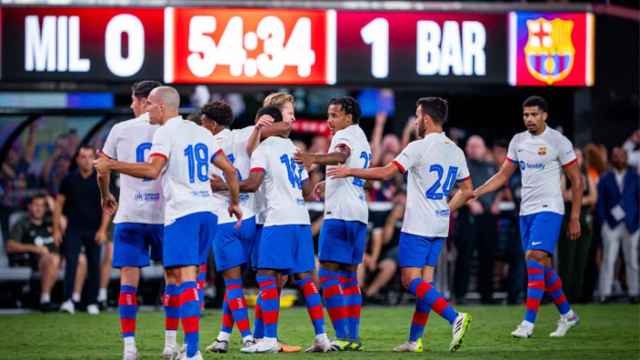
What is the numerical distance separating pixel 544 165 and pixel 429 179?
7.72ft

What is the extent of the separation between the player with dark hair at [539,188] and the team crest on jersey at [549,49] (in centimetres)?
400

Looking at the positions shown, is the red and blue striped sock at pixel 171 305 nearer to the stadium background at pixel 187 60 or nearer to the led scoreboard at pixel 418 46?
the stadium background at pixel 187 60

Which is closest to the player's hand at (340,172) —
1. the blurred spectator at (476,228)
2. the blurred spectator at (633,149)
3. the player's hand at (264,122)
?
the player's hand at (264,122)

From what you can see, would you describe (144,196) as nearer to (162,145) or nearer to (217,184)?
(217,184)

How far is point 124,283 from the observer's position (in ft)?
36.3

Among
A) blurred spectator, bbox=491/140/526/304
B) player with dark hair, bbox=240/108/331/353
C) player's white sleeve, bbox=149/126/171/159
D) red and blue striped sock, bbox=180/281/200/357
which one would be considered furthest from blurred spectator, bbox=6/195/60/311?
player's white sleeve, bbox=149/126/171/159

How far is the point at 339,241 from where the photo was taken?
12.1 metres

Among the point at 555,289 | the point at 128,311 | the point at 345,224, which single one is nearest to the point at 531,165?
the point at 555,289

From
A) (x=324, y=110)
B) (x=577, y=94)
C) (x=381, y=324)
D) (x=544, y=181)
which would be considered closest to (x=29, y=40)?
(x=381, y=324)

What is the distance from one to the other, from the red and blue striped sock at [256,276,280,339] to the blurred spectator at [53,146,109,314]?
6561mm

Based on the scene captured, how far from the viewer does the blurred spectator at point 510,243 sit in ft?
63.7

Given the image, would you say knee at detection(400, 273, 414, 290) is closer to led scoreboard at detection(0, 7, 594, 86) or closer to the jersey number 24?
the jersey number 24

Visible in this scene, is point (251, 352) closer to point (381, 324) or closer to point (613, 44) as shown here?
point (381, 324)

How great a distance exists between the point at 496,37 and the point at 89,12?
5087 mm
